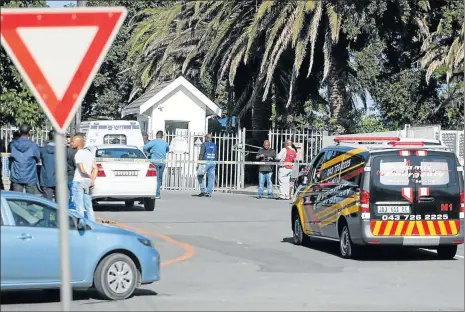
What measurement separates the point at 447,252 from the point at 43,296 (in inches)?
294

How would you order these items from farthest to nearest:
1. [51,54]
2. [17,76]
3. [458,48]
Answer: [458,48] → [17,76] → [51,54]

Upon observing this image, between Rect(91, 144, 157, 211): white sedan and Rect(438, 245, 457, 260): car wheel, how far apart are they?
8.64 metres

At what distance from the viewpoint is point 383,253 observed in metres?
17.3

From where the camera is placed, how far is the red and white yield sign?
6.20 meters

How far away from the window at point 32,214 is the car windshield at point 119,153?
41.7 feet

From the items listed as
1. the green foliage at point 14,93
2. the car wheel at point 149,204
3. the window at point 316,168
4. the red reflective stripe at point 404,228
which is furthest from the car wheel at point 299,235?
the green foliage at point 14,93

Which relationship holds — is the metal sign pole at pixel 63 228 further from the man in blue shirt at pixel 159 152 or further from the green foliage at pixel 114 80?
the green foliage at pixel 114 80

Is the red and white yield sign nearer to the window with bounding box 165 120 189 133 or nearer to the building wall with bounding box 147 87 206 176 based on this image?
the building wall with bounding box 147 87 206 176

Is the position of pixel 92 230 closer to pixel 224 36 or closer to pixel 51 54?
pixel 51 54

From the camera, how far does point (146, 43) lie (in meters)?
39.6

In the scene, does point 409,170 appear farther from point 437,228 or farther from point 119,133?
point 119,133

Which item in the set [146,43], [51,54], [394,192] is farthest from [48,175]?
[146,43]

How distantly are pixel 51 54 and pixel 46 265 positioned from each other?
201 inches

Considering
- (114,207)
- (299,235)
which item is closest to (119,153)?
(114,207)
